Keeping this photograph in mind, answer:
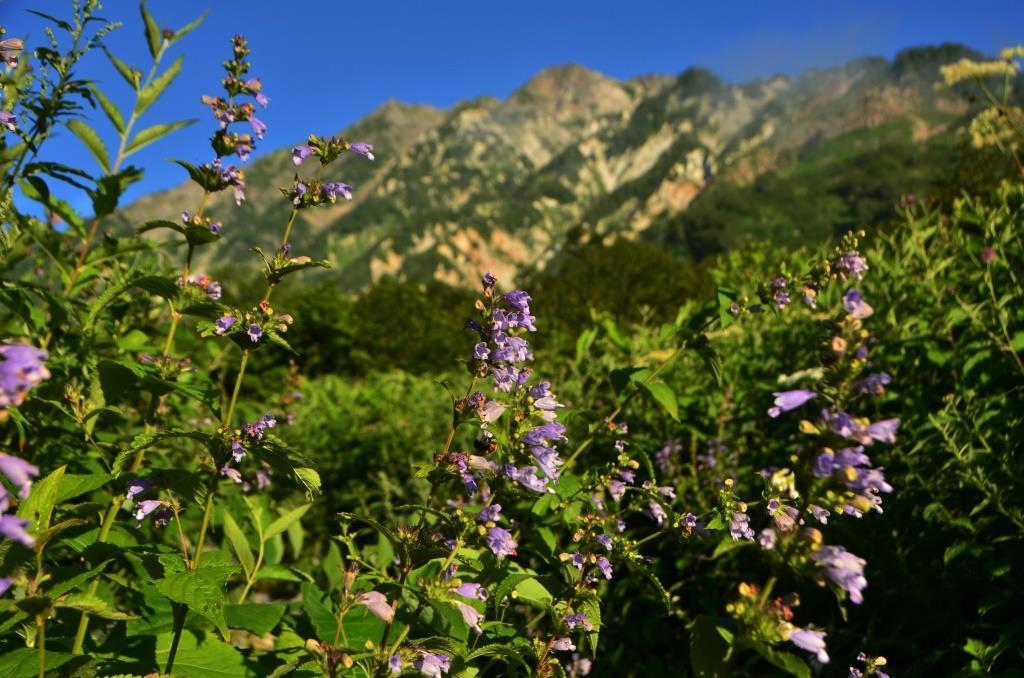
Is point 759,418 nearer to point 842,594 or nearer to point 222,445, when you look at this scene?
point 842,594

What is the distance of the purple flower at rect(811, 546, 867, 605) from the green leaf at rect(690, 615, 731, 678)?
27 cm

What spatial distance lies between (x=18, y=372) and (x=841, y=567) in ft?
4.76

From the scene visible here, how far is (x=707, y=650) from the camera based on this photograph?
137 cm

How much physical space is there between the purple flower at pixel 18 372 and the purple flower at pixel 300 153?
53.4 inches

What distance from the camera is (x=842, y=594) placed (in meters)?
1.25

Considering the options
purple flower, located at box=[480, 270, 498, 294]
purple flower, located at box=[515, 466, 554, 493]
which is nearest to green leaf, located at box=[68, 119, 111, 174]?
purple flower, located at box=[480, 270, 498, 294]

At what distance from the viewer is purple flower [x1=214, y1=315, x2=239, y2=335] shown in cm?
187

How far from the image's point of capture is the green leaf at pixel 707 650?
4.42 ft

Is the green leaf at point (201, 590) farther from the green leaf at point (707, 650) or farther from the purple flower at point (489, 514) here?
the green leaf at point (707, 650)

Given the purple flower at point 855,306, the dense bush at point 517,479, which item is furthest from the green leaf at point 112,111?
the purple flower at point 855,306

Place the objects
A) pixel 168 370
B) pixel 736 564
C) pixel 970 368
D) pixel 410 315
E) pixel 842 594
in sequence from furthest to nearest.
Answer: pixel 410 315
pixel 736 564
pixel 970 368
pixel 168 370
pixel 842 594

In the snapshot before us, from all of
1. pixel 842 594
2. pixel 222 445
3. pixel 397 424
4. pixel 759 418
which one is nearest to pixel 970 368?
pixel 759 418

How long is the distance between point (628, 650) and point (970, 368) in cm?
246

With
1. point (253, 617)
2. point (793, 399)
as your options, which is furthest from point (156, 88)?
point (793, 399)
